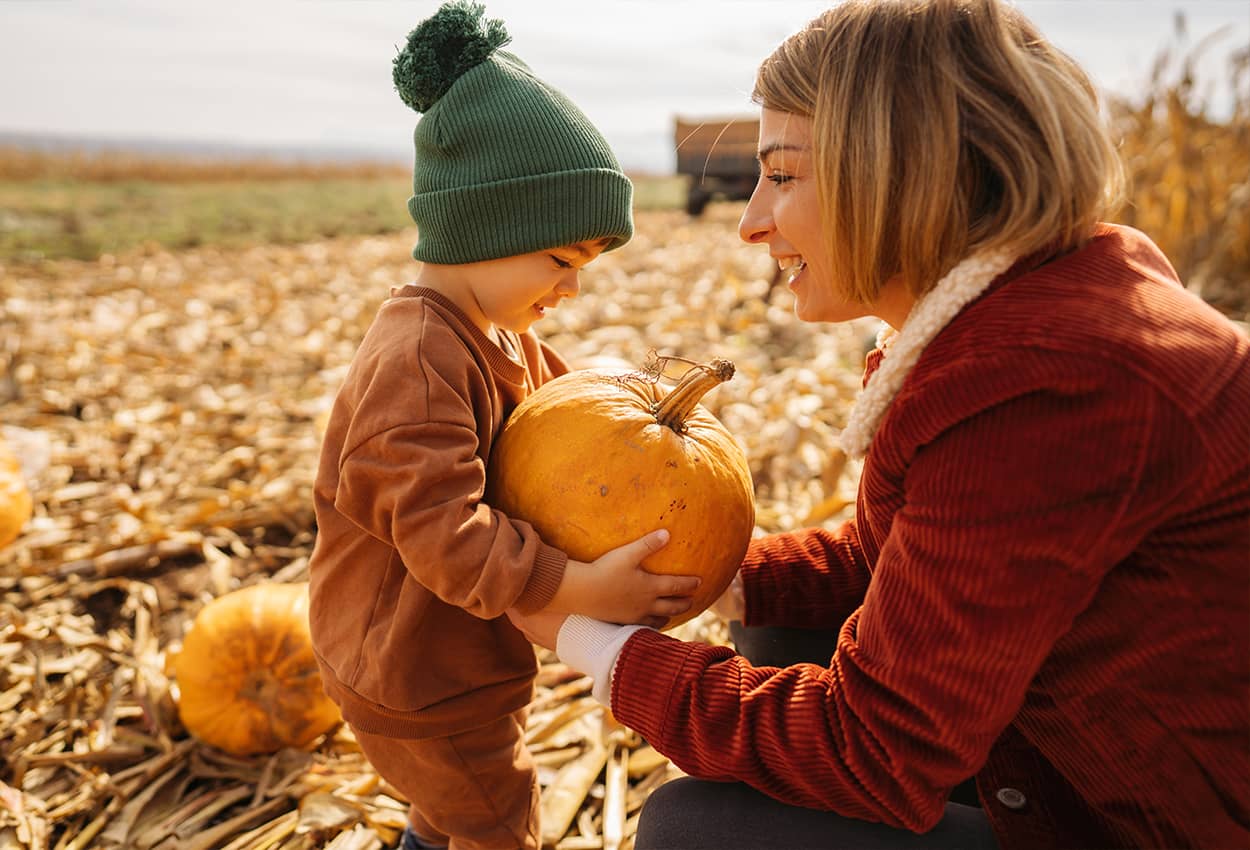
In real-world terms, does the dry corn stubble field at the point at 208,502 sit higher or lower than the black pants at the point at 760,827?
lower

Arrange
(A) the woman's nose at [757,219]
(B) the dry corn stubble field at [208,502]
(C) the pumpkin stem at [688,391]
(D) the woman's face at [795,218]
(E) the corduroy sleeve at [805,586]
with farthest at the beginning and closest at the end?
(B) the dry corn stubble field at [208,502], (E) the corduroy sleeve at [805,586], (C) the pumpkin stem at [688,391], (A) the woman's nose at [757,219], (D) the woman's face at [795,218]

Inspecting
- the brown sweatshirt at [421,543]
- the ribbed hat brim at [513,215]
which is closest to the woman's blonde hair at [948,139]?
the ribbed hat brim at [513,215]

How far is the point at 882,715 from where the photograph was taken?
60.2 inches

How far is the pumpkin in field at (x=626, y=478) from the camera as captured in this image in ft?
6.49

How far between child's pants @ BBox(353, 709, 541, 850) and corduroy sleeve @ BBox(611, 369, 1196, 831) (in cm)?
76

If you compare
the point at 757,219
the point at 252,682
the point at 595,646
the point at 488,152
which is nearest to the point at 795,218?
the point at 757,219

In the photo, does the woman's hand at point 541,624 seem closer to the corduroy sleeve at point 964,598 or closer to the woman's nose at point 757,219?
the corduroy sleeve at point 964,598

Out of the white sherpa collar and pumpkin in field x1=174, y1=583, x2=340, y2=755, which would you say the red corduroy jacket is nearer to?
the white sherpa collar

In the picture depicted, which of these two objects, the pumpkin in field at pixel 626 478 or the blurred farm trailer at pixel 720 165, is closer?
the pumpkin in field at pixel 626 478

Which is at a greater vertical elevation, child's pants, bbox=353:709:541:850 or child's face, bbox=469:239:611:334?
child's face, bbox=469:239:611:334

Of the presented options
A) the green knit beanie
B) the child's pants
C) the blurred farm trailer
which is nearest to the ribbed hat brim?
the green knit beanie

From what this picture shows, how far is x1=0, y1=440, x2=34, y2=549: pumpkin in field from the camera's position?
3.76m

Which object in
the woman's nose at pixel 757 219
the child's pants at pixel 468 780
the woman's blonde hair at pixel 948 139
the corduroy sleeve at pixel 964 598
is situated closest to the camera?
the corduroy sleeve at pixel 964 598

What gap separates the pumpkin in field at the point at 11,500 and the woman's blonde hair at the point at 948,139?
3689mm
